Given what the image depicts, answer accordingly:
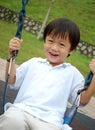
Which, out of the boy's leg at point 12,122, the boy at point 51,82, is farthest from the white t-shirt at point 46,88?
the boy's leg at point 12,122

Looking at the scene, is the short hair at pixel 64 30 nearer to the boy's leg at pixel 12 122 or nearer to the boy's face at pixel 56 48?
the boy's face at pixel 56 48

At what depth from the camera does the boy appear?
2996 mm

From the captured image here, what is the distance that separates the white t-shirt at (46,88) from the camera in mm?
3016

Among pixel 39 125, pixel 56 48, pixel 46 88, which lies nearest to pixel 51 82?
pixel 46 88

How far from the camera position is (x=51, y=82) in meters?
3.11

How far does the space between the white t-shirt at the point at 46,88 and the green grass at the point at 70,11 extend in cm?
1184

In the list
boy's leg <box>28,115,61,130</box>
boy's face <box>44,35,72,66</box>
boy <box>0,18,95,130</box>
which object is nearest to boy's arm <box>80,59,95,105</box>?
boy <box>0,18,95,130</box>

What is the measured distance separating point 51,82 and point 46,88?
7cm

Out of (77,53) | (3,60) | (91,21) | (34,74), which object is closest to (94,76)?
(34,74)

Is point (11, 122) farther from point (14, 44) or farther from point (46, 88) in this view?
point (14, 44)

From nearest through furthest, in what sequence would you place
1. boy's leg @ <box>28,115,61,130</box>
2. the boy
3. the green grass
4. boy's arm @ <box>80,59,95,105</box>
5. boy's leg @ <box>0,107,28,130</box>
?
1. boy's leg @ <box>0,107,28,130</box>
2. boy's leg @ <box>28,115,61,130</box>
3. the boy
4. boy's arm @ <box>80,59,95,105</box>
5. the green grass

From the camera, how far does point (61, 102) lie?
311 cm

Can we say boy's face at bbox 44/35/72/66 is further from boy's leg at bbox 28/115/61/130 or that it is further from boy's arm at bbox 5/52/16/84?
boy's leg at bbox 28/115/61/130

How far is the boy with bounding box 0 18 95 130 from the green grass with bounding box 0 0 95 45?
38.8 ft
